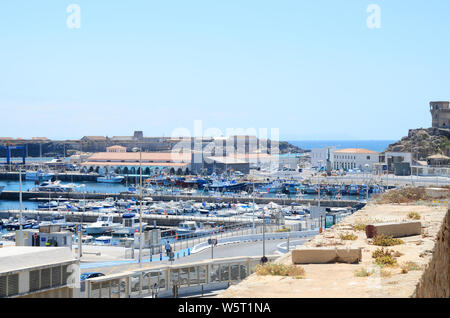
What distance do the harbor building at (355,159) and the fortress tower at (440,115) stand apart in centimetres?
1352

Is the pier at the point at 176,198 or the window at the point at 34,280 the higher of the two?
the window at the point at 34,280

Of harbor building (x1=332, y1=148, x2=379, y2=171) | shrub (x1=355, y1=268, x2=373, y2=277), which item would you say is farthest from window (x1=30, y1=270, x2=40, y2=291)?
harbor building (x1=332, y1=148, x2=379, y2=171)

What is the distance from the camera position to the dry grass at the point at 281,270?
19.7ft

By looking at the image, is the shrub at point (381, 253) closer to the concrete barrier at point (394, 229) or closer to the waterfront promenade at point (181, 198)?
the concrete barrier at point (394, 229)

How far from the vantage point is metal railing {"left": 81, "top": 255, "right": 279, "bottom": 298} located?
30.8ft

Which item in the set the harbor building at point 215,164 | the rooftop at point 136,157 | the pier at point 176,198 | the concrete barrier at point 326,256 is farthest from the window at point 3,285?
the rooftop at point 136,157

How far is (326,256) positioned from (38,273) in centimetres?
469

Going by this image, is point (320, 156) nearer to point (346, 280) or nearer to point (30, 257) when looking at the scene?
point (30, 257)

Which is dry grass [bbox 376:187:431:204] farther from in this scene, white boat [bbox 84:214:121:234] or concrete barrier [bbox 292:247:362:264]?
white boat [bbox 84:214:121:234]

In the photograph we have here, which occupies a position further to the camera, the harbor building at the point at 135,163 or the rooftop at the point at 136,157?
the rooftop at the point at 136,157

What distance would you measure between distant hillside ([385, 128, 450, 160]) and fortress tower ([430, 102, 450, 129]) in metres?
5.30

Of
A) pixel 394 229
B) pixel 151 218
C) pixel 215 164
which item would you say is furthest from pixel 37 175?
pixel 394 229

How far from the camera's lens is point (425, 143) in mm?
78062
